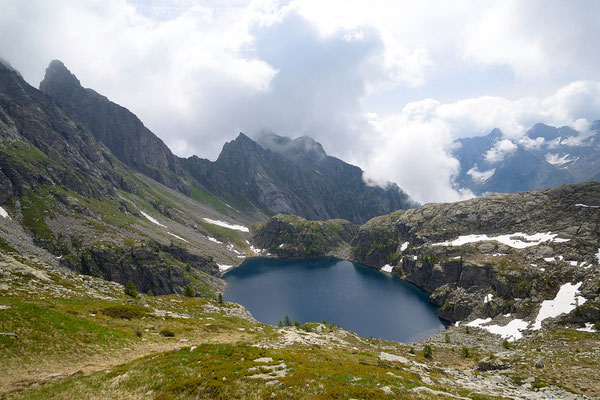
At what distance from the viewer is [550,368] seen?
40312 millimetres

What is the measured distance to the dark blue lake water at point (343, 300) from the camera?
355ft

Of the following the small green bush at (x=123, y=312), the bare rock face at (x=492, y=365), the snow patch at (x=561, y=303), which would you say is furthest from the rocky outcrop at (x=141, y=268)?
the snow patch at (x=561, y=303)

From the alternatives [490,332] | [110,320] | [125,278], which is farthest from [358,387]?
[125,278]

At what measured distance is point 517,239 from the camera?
133m

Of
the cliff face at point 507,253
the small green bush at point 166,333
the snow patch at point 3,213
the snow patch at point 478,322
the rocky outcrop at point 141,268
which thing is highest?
the cliff face at point 507,253

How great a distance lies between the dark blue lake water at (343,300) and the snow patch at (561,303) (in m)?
32.3

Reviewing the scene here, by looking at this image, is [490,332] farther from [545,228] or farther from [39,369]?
[39,369]

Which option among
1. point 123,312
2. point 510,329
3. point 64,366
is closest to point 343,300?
point 510,329

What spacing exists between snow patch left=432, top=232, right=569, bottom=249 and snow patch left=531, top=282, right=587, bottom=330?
36.4m

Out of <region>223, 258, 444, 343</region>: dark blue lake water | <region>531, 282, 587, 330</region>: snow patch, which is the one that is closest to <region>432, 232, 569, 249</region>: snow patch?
<region>531, 282, 587, 330</region>: snow patch

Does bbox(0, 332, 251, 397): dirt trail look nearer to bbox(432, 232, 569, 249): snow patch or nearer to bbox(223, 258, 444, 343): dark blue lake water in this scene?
bbox(223, 258, 444, 343): dark blue lake water

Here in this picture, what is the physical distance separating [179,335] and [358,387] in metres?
28.0

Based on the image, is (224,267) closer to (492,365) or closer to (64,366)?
(492,365)

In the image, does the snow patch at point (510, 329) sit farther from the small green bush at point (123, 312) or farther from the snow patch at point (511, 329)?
the small green bush at point (123, 312)
